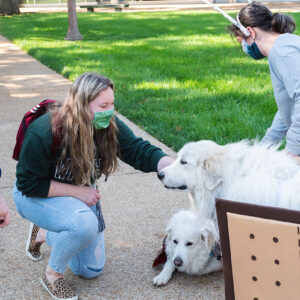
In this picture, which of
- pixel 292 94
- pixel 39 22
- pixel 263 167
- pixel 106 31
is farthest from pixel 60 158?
pixel 39 22

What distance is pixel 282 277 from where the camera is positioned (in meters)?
2.45

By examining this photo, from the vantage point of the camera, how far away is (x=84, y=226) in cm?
329

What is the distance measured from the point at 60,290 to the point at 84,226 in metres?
0.48

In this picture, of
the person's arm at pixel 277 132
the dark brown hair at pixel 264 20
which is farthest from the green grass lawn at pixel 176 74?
the dark brown hair at pixel 264 20

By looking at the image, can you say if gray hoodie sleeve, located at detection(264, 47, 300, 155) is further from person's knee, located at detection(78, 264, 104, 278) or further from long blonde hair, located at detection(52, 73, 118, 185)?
person's knee, located at detection(78, 264, 104, 278)

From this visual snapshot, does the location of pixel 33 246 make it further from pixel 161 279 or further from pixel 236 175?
pixel 236 175

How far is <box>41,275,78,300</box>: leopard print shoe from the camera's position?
3375 millimetres

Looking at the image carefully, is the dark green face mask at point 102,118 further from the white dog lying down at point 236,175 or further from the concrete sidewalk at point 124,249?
the concrete sidewalk at point 124,249

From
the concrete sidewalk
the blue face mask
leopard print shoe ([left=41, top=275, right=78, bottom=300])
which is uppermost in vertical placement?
the blue face mask

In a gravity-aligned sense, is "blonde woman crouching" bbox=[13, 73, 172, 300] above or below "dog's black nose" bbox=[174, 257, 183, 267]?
above

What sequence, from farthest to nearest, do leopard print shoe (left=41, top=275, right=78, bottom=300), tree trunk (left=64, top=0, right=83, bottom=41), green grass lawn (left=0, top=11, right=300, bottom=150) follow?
tree trunk (left=64, top=0, right=83, bottom=41) → green grass lawn (left=0, top=11, right=300, bottom=150) → leopard print shoe (left=41, top=275, right=78, bottom=300)

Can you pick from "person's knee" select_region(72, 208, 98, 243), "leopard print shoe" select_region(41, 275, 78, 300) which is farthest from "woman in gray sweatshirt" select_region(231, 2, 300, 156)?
"leopard print shoe" select_region(41, 275, 78, 300)

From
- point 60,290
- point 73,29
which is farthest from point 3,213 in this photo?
point 73,29

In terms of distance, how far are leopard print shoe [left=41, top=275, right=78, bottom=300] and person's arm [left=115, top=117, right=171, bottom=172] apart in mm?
1014
